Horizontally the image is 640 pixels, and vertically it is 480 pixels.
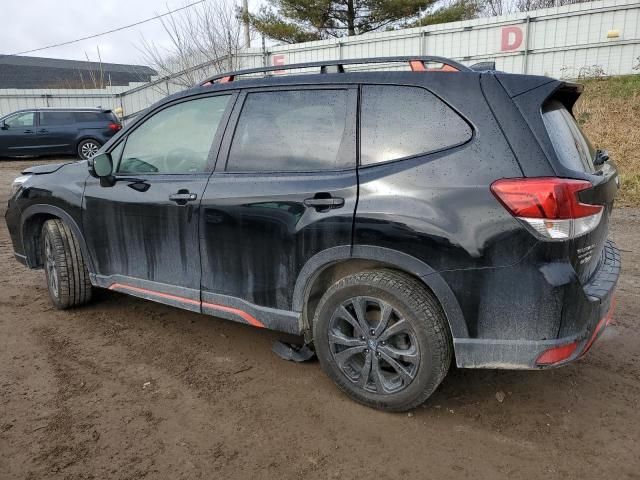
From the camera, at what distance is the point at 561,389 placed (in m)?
3.04

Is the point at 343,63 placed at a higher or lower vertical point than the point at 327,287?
higher

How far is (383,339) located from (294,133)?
127 cm

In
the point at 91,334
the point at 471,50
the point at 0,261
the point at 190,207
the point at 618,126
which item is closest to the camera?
the point at 190,207

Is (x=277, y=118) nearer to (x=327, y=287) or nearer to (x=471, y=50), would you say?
(x=327, y=287)

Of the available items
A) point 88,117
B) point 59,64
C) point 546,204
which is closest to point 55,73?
point 59,64

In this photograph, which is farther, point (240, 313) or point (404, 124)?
point (240, 313)

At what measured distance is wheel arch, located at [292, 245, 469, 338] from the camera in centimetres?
250

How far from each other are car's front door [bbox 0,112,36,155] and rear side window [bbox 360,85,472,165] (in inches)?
658

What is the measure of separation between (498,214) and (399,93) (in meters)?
0.85

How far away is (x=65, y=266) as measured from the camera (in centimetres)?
410

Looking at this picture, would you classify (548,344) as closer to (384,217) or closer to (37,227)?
(384,217)

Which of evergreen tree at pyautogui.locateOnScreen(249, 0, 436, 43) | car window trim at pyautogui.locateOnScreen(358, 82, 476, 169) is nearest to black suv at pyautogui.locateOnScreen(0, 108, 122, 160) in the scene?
evergreen tree at pyautogui.locateOnScreen(249, 0, 436, 43)

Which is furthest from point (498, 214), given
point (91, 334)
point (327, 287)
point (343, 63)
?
point (91, 334)

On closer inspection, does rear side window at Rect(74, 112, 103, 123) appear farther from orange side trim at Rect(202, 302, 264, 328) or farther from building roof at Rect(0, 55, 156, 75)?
building roof at Rect(0, 55, 156, 75)
